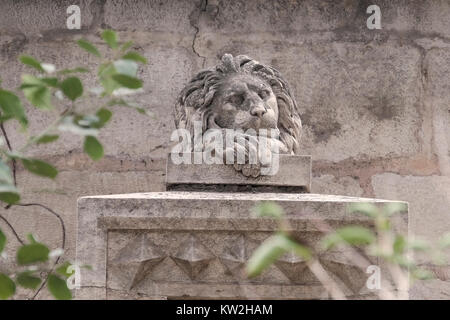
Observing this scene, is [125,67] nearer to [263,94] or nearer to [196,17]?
[263,94]

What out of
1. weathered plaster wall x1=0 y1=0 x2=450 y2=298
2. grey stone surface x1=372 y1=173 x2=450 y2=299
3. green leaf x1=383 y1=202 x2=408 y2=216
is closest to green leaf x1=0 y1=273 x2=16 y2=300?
green leaf x1=383 y1=202 x2=408 y2=216

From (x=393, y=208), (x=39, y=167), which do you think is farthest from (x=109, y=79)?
(x=393, y=208)

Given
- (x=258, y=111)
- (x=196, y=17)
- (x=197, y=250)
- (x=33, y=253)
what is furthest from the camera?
(x=196, y=17)

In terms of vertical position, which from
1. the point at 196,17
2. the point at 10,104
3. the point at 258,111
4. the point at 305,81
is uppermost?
the point at 196,17

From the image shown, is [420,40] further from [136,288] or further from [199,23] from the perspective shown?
[136,288]

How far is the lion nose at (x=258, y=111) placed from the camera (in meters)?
2.39

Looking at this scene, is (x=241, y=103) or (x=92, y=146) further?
(x=241, y=103)

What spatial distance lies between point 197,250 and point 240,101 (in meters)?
0.57

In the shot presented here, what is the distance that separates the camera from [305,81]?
11.6ft

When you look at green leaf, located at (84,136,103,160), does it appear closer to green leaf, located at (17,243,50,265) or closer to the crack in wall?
green leaf, located at (17,243,50,265)

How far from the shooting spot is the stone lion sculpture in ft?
7.92
